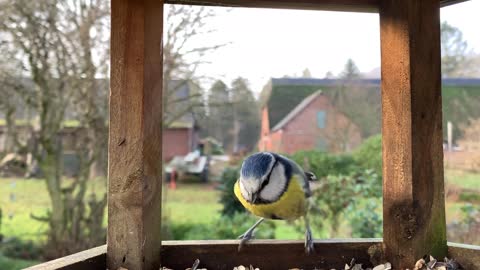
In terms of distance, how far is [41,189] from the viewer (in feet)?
9.64

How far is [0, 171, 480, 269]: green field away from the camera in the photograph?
2.81 metres

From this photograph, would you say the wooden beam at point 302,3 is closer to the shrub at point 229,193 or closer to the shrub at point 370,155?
the shrub at point 370,155

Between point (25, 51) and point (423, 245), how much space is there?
2424 millimetres

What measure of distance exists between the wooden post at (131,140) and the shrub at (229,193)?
6.06ft

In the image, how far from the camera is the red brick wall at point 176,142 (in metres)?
2.83

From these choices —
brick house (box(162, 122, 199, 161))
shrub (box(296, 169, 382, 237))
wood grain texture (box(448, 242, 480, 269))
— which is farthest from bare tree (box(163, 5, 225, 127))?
wood grain texture (box(448, 242, 480, 269))

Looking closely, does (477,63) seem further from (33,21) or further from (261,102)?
(33,21)

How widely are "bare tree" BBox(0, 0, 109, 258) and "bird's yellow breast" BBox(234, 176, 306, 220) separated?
2032 mm

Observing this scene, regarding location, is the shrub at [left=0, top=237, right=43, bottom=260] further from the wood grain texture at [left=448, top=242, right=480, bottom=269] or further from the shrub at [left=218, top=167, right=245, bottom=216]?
the wood grain texture at [left=448, top=242, right=480, bottom=269]

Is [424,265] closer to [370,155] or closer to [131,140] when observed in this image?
[131,140]

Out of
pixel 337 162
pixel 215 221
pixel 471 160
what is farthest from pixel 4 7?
pixel 471 160

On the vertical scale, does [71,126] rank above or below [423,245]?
above

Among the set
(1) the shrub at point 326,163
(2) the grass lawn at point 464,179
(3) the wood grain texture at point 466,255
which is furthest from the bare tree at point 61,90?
(3) the wood grain texture at point 466,255

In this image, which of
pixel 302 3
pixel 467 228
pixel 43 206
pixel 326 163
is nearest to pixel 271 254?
pixel 302 3
